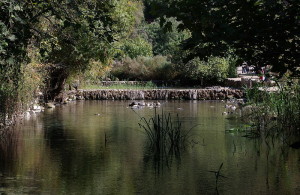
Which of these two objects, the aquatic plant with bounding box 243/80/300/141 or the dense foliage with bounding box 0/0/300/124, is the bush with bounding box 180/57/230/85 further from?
the aquatic plant with bounding box 243/80/300/141

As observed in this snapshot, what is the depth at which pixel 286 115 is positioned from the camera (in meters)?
12.7

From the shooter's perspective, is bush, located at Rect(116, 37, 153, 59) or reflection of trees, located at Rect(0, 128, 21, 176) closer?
reflection of trees, located at Rect(0, 128, 21, 176)

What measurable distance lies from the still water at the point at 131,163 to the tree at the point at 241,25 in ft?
9.07

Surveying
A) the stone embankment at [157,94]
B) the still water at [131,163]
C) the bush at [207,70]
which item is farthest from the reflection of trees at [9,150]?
the bush at [207,70]

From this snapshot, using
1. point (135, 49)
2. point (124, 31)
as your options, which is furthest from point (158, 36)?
point (124, 31)

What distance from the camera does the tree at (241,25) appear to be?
5207 millimetres

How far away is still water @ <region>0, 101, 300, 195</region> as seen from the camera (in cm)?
823

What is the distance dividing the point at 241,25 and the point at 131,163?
508cm

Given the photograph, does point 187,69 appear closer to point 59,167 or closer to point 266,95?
point 266,95

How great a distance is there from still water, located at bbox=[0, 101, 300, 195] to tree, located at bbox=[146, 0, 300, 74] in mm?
2763

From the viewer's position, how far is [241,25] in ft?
18.5

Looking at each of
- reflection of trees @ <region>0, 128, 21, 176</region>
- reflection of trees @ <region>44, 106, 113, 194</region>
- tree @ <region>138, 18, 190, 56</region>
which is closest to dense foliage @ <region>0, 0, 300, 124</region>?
reflection of trees @ <region>0, 128, 21, 176</region>

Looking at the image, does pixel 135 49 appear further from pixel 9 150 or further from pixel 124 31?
pixel 9 150

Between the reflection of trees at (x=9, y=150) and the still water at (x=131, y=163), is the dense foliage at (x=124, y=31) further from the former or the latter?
the still water at (x=131, y=163)
